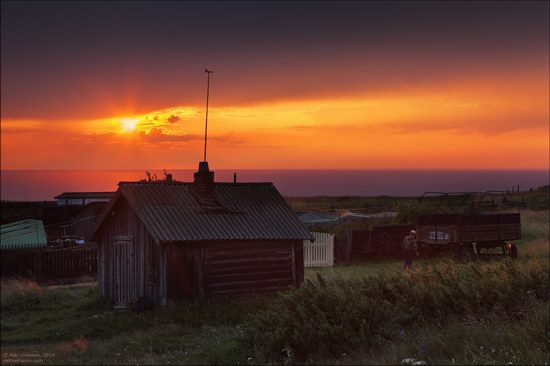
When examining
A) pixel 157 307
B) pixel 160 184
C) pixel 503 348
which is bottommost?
pixel 157 307

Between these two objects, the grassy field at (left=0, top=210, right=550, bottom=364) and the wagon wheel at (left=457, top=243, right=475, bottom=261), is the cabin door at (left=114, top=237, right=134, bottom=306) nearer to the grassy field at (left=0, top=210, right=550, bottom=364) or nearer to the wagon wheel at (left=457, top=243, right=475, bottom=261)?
the grassy field at (left=0, top=210, right=550, bottom=364)

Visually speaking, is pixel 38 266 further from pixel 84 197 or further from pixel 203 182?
pixel 84 197

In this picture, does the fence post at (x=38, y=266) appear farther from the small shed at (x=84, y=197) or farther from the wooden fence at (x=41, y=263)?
the small shed at (x=84, y=197)

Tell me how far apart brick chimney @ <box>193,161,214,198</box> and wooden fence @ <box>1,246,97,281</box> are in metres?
7.39

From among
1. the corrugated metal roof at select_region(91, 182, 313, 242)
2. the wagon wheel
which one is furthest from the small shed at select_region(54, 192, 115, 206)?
the wagon wheel

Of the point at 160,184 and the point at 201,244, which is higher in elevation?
the point at 160,184

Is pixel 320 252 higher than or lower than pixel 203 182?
lower

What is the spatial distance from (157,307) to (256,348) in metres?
8.60

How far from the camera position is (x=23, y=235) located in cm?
3469

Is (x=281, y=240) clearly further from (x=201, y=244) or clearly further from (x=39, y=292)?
(x=39, y=292)

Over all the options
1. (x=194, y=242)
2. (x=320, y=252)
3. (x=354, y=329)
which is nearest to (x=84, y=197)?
(x=320, y=252)

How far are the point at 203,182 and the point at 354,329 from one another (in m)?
12.0

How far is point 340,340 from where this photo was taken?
11.9m

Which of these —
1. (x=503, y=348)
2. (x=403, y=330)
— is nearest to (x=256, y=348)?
(x=403, y=330)
